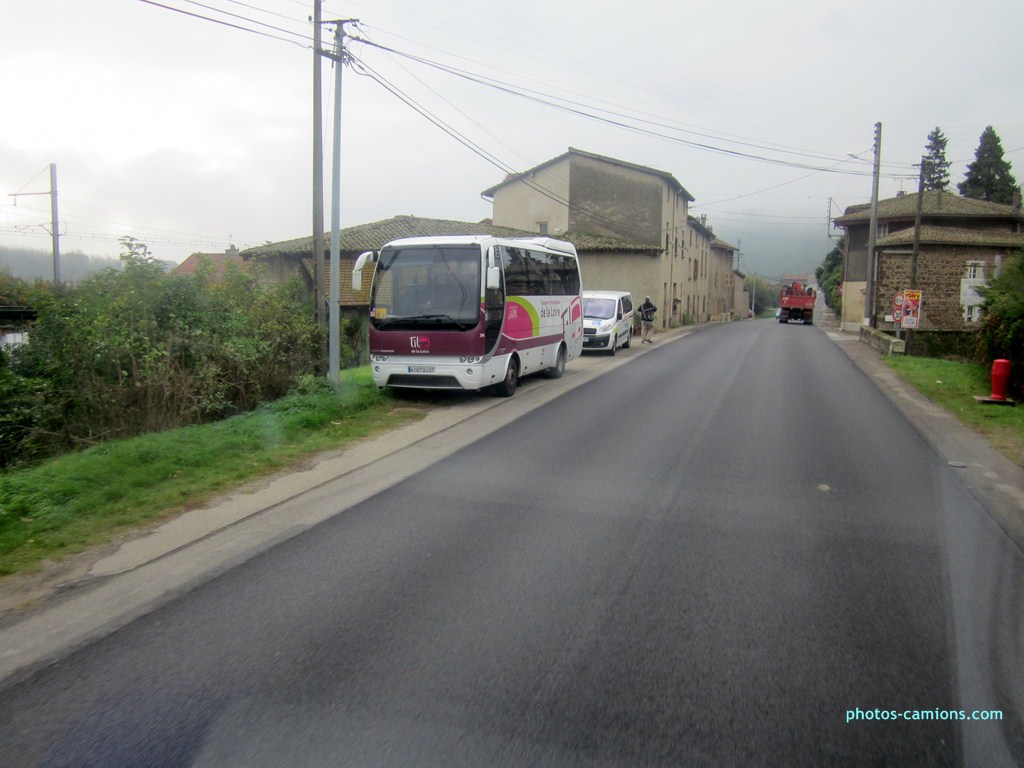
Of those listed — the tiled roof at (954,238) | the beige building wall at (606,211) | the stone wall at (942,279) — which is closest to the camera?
the tiled roof at (954,238)

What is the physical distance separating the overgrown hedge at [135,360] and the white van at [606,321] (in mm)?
11455

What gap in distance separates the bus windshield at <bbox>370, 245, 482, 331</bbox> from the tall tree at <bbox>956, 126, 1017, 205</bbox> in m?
60.9

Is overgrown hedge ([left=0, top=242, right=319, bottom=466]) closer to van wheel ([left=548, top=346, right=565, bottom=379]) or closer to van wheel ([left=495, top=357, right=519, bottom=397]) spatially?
van wheel ([left=495, top=357, right=519, bottom=397])

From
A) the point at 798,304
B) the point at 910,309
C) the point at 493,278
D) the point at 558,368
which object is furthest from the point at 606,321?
the point at 798,304

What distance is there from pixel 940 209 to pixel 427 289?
43.6 metres

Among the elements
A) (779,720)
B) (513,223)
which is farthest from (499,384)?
(513,223)

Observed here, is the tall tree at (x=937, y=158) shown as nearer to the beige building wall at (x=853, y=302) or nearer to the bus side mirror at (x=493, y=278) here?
the beige building wall at (x=853, y=302)

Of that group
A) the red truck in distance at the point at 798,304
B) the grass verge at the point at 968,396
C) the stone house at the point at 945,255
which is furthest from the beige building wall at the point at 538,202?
the grass verge at the point at 968,396

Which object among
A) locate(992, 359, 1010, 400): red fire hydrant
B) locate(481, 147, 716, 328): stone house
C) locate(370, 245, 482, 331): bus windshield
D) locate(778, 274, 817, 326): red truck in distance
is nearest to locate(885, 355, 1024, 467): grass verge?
locate(992, 359, 1010, 400): red fire hydrant

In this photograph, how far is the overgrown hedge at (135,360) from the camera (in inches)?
467

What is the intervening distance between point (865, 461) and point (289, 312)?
1058cm

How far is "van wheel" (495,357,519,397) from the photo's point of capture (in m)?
14.7

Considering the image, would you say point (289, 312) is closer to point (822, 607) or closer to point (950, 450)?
point (950, 450)

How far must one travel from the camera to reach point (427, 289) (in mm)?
13359
